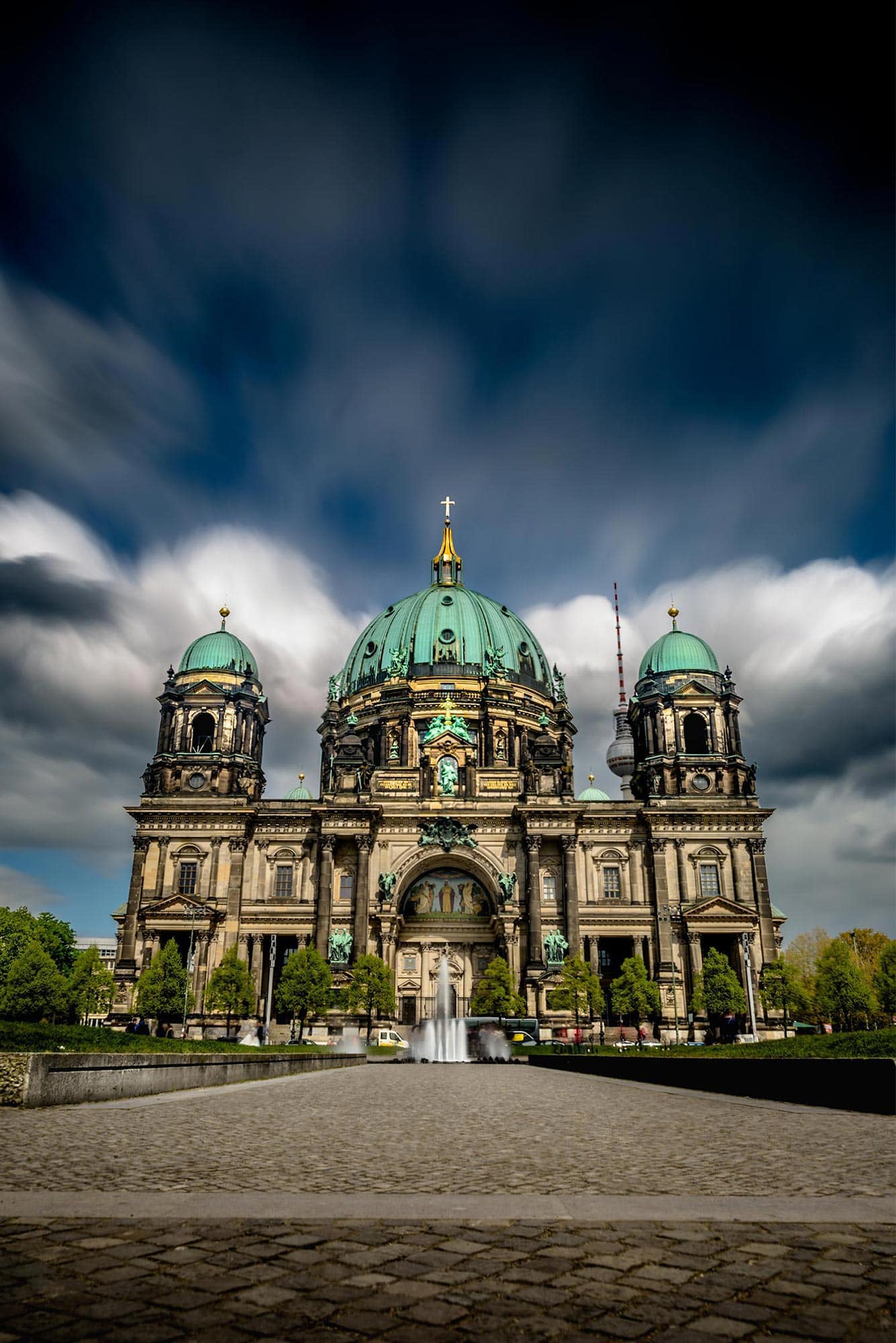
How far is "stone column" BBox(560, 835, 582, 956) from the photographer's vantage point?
7031 centimetres

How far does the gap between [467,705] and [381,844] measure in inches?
649

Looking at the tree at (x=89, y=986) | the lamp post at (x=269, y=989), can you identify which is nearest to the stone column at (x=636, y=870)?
the lamp post at (x=269, y=989)

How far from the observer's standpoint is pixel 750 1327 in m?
3.97

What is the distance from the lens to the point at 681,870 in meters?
72.2

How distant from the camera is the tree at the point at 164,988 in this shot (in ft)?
206

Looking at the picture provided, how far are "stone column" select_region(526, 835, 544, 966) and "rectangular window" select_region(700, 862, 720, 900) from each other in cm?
1201

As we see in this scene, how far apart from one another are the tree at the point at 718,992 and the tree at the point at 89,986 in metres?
38.1

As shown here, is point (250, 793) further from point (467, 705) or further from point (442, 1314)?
point (442, 1314)

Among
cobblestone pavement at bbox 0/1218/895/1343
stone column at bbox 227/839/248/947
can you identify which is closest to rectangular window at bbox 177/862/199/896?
stone column at bbox 227/839/248/947

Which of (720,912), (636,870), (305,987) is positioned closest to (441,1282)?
(305,987)

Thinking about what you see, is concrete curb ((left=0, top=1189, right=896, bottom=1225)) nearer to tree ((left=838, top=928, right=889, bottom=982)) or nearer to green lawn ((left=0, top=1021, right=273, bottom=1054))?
green lawn ((left=0, top=1021, right=273, bottom=1054))

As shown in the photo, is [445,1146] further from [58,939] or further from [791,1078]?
[58,939]

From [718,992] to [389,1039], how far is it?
862 inches

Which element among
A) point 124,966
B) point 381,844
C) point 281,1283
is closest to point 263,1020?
point 124,966
